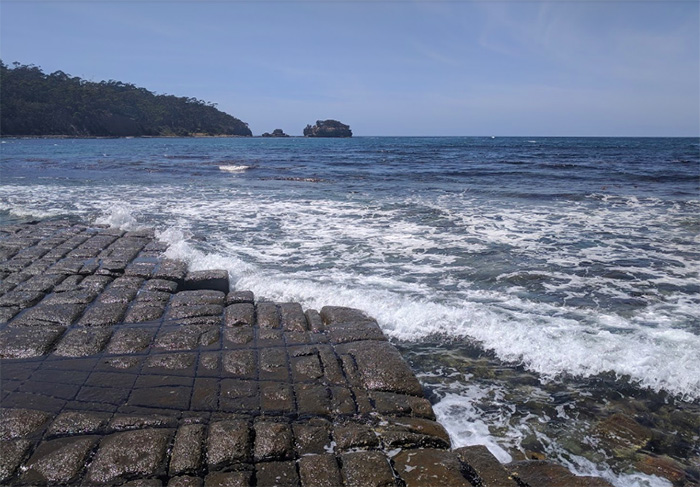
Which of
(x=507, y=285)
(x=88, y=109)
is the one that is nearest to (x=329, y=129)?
(x=88, y=109)

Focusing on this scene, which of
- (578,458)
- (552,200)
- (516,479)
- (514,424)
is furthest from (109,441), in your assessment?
(552,200)

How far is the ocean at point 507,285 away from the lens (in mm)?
3527

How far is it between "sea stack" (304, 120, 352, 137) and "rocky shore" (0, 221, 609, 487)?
129m

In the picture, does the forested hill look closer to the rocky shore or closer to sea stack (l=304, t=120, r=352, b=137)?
sea stack (l=304, t=120, r=352, b=137)

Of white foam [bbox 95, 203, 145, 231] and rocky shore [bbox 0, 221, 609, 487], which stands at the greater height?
white foam [bbox 95, 203, 145, 231]

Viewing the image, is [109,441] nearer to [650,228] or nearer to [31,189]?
[650,228]

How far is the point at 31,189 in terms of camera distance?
16.7 meters

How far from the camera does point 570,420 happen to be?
140 inches

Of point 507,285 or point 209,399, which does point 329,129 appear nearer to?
point 507,285

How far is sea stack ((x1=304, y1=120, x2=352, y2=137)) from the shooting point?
13038cm

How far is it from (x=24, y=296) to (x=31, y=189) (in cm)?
1430

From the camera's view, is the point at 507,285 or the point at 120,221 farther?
the point at 120,221

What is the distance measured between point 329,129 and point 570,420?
132m

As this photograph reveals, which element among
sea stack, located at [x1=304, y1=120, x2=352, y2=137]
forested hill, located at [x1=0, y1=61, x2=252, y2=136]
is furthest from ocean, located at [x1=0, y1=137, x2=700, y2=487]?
sea stack, located at [x1=304, y1=120, x2=352, y2=137]
